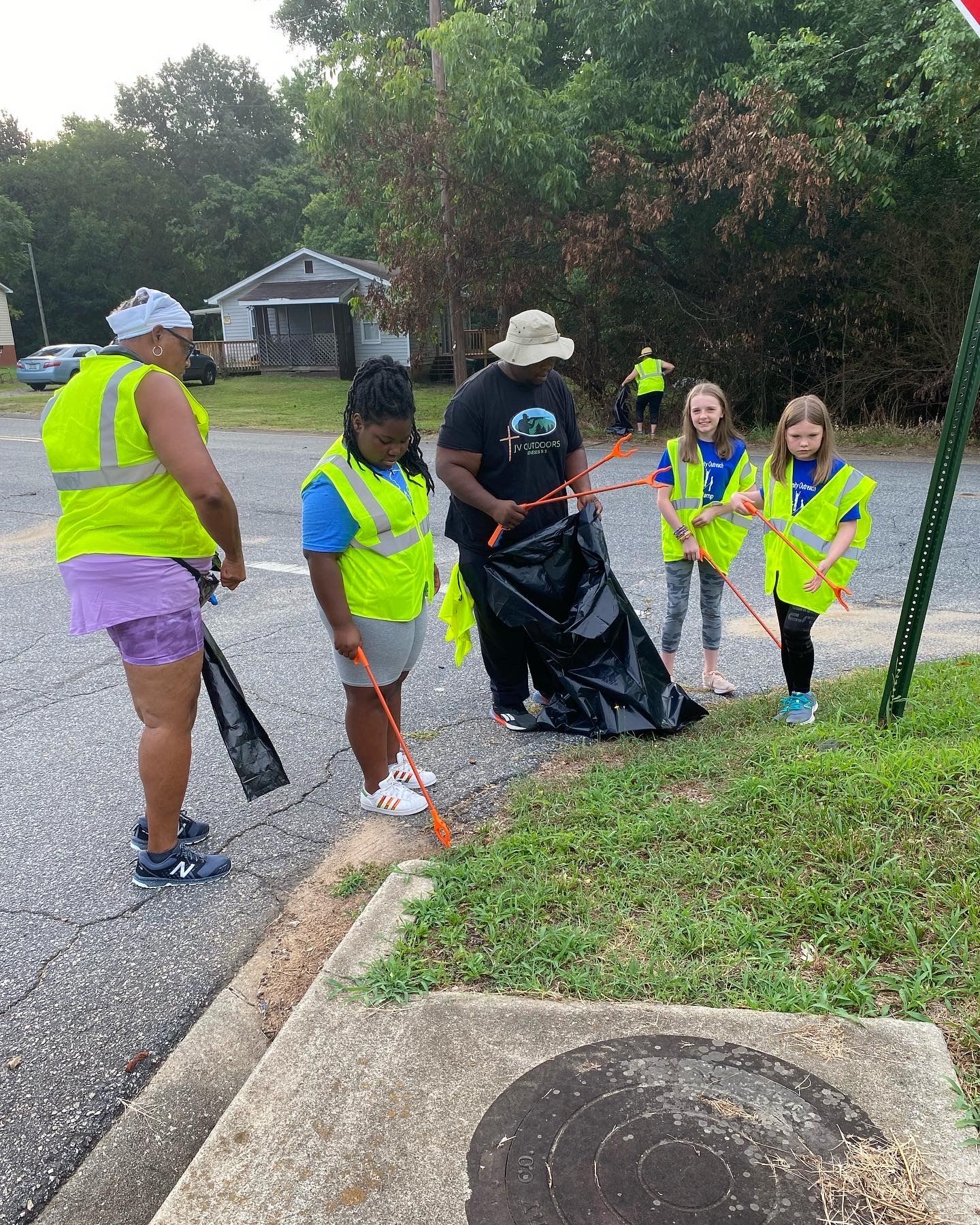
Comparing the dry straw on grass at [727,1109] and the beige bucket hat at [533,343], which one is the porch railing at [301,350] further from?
the dry straw on grass at [727,1109]

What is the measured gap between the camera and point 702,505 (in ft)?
15.1

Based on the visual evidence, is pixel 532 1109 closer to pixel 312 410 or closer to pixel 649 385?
pixel 649 385

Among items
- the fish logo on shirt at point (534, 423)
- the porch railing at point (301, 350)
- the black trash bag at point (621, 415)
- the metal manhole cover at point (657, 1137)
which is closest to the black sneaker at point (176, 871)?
the metal manhole cover at point (657, 1137)

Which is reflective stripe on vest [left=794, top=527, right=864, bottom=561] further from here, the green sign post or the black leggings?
the green sign post

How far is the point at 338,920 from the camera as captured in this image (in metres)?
3.06

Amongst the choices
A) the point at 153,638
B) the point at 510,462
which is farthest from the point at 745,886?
the point at 510,462

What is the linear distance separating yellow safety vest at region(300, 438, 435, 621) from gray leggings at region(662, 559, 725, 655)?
1590mm

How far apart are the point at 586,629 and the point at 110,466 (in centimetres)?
207

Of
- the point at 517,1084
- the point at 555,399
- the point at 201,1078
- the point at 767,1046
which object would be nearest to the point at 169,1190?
the point at 201,1078

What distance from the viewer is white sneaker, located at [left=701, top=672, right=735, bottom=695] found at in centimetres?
479

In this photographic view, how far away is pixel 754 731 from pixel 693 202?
12.2 m

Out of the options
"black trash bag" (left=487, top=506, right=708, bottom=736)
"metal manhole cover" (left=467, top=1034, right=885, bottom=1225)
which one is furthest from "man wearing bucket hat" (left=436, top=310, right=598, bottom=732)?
"metal manhole cover" (left=467, top=1034, right=885, bottom=1225)

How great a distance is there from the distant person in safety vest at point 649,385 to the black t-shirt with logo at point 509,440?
10.5m

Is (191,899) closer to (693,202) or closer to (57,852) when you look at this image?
(57,852)
